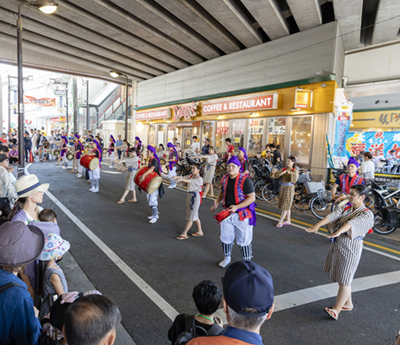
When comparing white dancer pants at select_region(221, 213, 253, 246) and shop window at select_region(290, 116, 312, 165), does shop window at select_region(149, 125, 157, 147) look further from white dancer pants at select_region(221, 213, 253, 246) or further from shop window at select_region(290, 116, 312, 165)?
white dancer pants at select_region(221, 213, 253, 246)

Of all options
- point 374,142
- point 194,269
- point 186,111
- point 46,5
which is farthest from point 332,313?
point 186,111

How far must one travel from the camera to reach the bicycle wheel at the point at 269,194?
10.2 m

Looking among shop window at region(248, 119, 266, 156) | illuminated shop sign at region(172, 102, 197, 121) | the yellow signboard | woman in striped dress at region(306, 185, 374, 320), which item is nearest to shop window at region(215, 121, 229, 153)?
shop window at region(248, 119, 266, 156)

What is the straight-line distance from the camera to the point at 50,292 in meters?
2.64

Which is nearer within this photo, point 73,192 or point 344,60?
point 73,192

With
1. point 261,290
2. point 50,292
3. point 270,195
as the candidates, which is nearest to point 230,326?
point 261,290

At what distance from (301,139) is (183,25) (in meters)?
8.19

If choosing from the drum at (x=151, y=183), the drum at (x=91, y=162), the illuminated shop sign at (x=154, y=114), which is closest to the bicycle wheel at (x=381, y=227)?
the drum at (x=151, y=183)

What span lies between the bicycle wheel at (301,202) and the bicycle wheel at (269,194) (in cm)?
85

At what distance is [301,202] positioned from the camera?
9195 millimetres

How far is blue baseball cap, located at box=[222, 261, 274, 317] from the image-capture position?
1411mm

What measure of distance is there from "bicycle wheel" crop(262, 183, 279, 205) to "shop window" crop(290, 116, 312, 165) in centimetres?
353

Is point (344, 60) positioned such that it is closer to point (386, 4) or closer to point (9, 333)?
point (386, 4)

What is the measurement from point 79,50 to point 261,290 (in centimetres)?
2184
